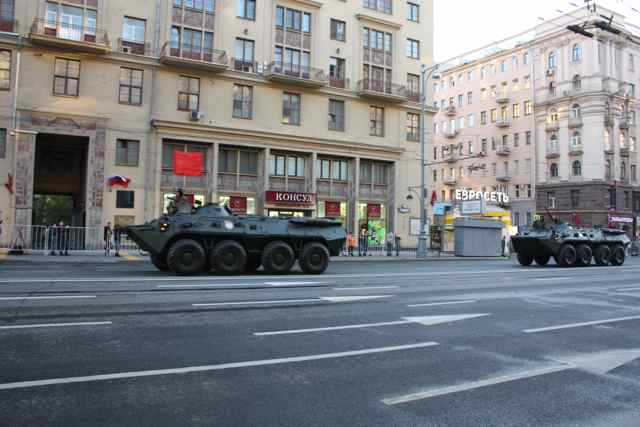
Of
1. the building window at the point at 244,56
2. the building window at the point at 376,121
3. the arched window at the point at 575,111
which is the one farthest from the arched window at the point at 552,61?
the building window at the point at 244,56

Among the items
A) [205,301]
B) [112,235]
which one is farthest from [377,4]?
[205,301]

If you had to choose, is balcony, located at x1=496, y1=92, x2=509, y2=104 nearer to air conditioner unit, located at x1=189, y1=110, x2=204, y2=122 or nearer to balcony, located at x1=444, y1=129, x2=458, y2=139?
balcony, located at x1=444, y1=129, x2=458, y2=139

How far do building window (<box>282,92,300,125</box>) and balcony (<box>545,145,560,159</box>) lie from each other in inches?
1327

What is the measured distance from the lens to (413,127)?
4000 cm

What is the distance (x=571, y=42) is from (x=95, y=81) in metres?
47.7

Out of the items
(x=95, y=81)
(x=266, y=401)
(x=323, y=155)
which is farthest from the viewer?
(x=323, y=155)

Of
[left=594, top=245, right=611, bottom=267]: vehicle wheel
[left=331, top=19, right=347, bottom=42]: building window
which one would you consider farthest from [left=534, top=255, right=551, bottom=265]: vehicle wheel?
[left=331, top=19, right=347, bottom=42]: building window

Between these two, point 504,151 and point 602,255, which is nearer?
point 602,255

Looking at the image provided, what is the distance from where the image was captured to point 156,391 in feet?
14.4

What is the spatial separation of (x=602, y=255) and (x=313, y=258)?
615 inches

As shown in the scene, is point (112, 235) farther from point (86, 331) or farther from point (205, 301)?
point (86, 331)

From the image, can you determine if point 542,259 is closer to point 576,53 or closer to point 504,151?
point 576,53

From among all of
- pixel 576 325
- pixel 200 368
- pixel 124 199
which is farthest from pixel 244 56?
pixel 200 368

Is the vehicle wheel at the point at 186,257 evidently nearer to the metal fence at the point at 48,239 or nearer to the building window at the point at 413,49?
the metal fence at the point at 48,239
